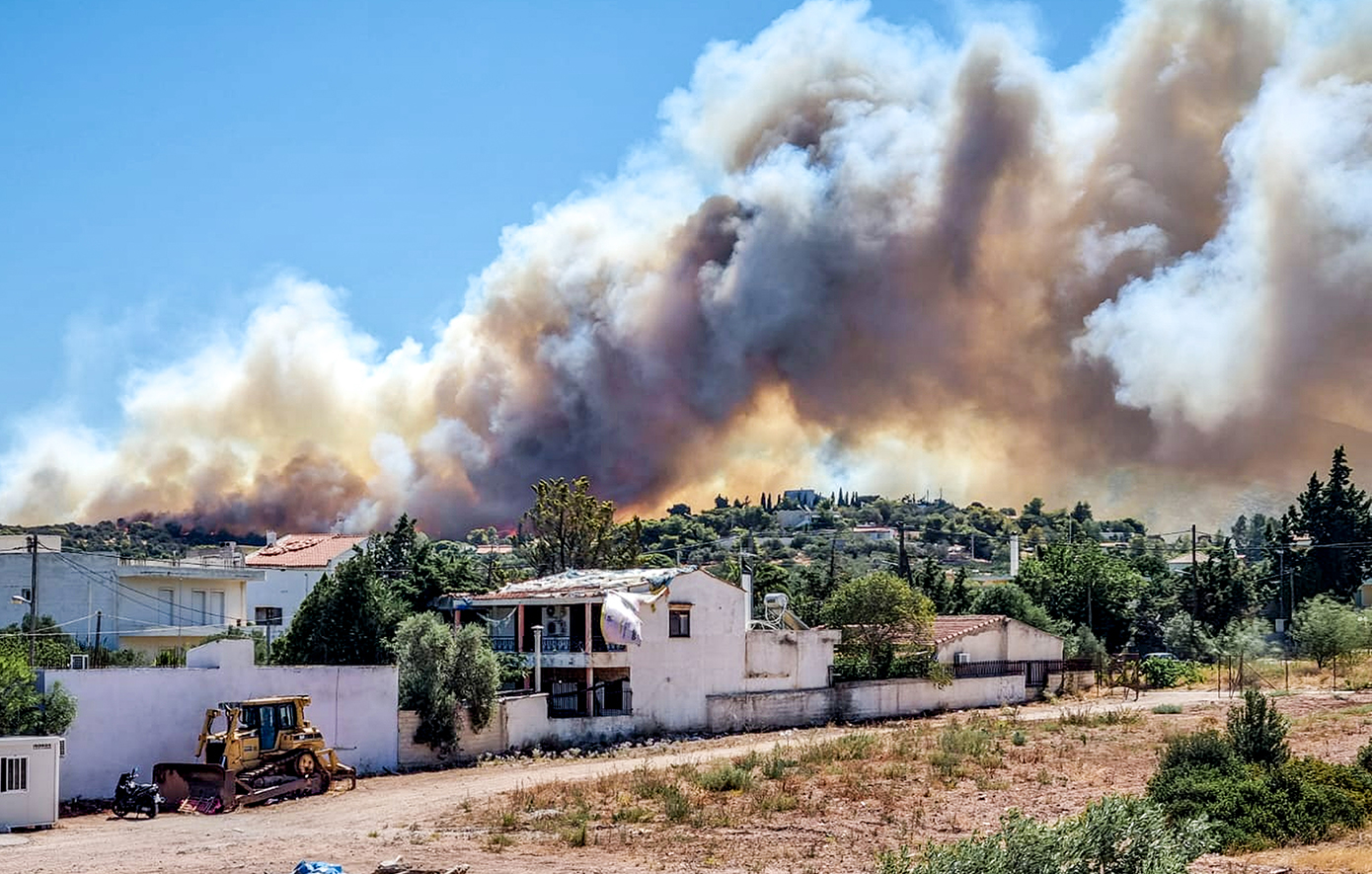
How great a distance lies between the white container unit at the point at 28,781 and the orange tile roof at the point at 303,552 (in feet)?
158

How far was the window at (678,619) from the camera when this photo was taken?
49.8m

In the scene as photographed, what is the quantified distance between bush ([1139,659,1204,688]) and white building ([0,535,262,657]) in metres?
42.8

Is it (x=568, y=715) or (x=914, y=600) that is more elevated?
(x=914, y=600)

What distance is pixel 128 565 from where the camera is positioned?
61312mm

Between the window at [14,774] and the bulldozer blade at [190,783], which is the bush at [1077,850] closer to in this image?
the window at [14,774]

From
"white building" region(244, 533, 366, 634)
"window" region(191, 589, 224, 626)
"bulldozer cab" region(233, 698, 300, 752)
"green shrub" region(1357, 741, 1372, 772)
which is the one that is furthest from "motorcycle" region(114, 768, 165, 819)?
"white building" region(244, 533, 366, 634)

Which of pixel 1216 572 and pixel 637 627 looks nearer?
pixel 637 627

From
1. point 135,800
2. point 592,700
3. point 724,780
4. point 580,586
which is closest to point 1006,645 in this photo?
point 580,586

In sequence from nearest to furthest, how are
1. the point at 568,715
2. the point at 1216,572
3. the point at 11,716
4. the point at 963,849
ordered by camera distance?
the point at 963,849, the point at 11,716, the point at 568,715, the point at 1216,572

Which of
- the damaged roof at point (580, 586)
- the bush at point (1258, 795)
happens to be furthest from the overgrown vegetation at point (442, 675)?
the bush at point (1258, 795)

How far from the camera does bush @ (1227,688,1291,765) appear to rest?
28141 millimetres

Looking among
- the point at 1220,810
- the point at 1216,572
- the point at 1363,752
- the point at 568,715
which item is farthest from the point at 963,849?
the point at 1216,572

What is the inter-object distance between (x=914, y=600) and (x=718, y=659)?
10116 millimetres

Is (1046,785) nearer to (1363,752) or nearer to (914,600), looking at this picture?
(1363,752)
